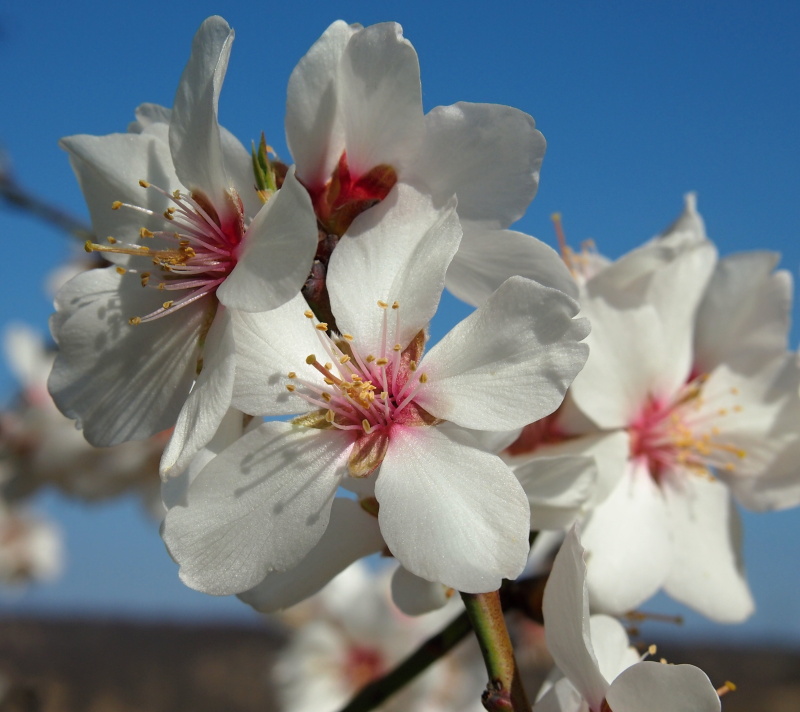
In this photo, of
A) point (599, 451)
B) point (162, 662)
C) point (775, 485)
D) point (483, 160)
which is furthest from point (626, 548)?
point (162, 662)

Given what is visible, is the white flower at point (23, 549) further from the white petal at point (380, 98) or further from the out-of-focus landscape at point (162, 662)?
the white petal at point (380, 98)

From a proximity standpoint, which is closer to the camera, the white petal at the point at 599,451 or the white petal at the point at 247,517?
the white petal at the point at 247,517

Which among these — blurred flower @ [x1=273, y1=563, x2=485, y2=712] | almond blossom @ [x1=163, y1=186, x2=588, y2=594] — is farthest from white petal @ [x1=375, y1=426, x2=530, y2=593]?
blurred flower @ [x1=273, y1=563, x2=485, y2=712]

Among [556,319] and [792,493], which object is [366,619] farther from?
[556,319]

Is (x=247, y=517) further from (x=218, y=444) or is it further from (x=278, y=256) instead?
(x=278, y=256)

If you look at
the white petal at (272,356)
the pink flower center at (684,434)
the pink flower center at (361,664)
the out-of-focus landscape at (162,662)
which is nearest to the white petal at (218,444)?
the white petal at (272,356)

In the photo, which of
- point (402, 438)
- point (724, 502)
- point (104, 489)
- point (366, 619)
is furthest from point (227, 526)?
point (104, 489)
